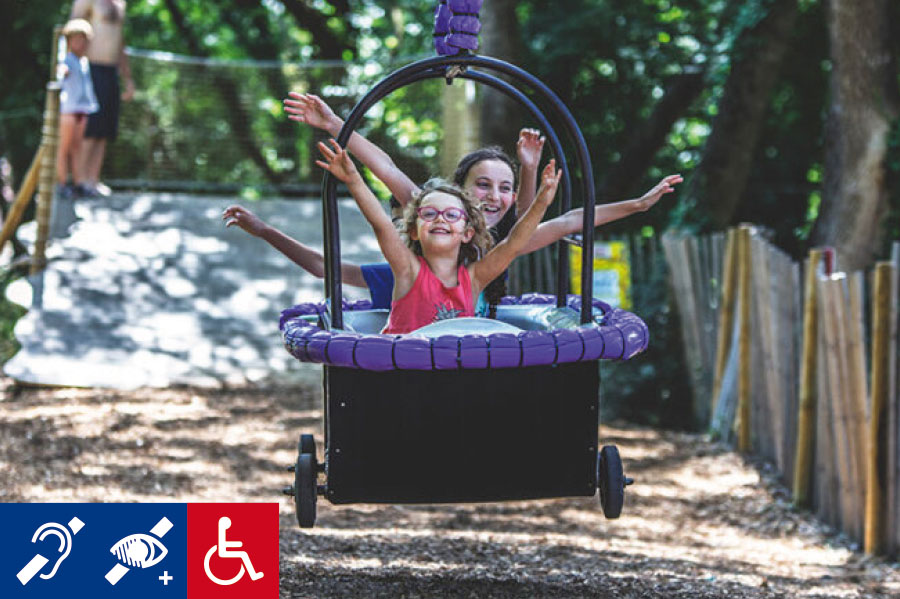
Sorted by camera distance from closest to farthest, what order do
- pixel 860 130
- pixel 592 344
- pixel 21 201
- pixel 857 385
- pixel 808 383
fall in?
pixel 592 344, pixel 857 385, pixel 808 383, pixel 860 130, pixel 21 201

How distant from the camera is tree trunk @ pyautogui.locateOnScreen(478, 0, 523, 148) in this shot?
1027cm

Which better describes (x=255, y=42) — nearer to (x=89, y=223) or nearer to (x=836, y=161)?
(x=89, y=223)

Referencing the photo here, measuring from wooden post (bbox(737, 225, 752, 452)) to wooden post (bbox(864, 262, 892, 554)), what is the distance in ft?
7.51

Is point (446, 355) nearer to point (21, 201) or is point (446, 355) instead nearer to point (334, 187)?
point (334, 187)

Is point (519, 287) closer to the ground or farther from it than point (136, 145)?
closer to the ground

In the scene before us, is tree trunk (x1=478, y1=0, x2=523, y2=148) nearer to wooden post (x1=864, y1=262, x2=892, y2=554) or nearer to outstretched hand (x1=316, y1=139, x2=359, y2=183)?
wooden post (x1=864, y1=262, x2=892, y2=554)

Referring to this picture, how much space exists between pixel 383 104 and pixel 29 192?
5.09m

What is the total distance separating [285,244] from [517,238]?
3.42 ft

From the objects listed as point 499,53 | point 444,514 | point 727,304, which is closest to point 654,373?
point 727,304

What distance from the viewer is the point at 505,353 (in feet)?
11.6

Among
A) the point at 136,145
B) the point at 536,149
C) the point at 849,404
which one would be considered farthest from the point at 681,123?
the point at 536,149

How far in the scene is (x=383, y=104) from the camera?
13.9 m

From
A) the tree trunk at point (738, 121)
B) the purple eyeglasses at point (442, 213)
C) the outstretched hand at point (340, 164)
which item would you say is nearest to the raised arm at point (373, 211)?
the outstretched hand at point (340, 164)

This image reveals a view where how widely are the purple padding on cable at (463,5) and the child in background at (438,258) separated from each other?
2.01ft
